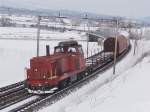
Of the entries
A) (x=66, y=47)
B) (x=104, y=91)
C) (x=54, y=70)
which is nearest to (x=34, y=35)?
(x=66, y=47)

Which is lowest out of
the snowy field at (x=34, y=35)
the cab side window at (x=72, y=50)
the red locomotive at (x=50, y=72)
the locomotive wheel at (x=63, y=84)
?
the snowy field at (x=34, y=35)

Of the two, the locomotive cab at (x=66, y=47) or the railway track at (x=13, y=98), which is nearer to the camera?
the railway track at (x=13, y=98)

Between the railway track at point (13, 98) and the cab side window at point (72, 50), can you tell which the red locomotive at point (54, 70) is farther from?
the railway track at point (13, 98)

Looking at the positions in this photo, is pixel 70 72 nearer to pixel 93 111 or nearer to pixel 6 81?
pixel 6 81

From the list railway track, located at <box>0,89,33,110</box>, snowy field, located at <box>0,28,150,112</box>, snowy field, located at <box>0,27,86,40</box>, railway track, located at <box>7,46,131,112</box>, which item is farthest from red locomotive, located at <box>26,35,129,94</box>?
snowy field, located at <box>0,27,86,40</box>

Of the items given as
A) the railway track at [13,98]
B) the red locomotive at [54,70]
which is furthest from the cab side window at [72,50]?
the railway track at [13,98]

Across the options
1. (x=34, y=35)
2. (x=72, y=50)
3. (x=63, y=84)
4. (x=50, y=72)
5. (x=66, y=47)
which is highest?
(x=66, y=47)

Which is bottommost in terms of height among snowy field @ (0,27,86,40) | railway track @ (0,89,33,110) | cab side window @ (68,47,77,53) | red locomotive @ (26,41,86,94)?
snowy field @ (0,27,86,40)

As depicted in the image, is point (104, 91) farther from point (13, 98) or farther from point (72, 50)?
point (72, 50)

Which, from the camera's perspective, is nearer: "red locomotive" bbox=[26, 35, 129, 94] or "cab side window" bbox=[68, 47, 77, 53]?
"red locomotive" bbox=[26, 35, 129, 94]

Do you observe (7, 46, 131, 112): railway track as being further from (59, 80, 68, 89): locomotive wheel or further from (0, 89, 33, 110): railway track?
(0, 89, 33, 110): railway track

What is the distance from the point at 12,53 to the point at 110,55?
16.1 metres

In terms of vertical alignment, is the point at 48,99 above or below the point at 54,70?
below

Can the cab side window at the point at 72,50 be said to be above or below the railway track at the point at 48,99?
above
